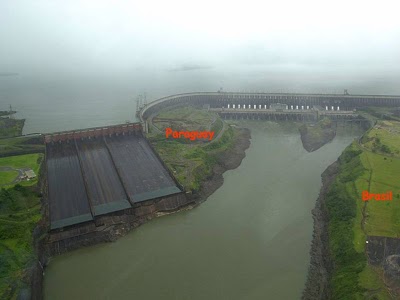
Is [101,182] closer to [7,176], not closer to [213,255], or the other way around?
[7,176]

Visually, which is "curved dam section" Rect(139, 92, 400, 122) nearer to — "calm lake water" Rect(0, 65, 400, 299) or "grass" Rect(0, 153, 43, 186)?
"calm lake water" Rect(0, 65, 400, 299)

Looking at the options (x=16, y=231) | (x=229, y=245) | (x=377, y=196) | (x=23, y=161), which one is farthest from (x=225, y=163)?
(x=16, y=231)

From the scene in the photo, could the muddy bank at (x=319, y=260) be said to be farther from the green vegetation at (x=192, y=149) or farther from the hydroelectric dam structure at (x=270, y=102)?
the hydroelectric dam structure at (x=270, y=102)

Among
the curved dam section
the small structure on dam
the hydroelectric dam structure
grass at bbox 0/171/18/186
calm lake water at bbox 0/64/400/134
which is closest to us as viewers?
the small structure on dam

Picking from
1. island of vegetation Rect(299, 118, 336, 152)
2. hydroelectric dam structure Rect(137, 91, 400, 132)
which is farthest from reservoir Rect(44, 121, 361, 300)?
hydroelectric dam structure Rect(137, 91, 400, 132)

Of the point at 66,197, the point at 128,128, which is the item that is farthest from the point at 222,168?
the point at 66,197

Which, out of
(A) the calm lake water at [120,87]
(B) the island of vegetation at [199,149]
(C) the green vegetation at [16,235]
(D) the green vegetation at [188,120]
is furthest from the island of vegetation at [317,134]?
(C) the green vegetation at [16,235]
